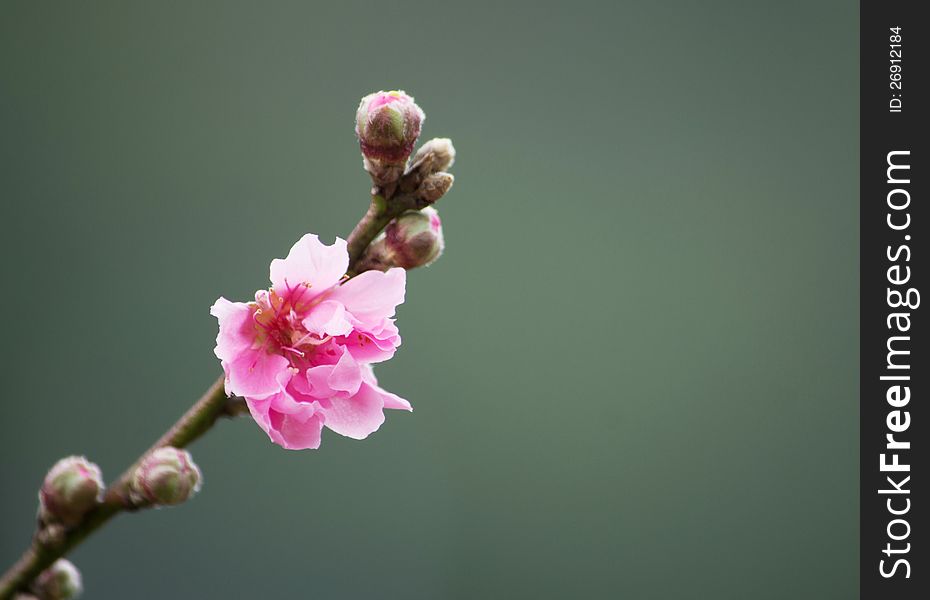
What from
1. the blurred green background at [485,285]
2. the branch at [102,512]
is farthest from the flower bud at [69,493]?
the blurred green background at [485,285]

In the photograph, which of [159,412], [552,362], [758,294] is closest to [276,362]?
[159,412]

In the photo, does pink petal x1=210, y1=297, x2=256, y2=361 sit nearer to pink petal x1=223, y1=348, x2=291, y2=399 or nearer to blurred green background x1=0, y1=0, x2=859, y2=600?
pink petal x1=223, y1=348, x2=291, y2=399

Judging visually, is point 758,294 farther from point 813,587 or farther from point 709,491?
point 813,587

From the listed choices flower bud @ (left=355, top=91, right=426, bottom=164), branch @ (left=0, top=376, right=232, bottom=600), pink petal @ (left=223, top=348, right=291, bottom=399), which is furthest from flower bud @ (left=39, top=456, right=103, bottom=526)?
flower bud @ (left=355, top=91, right=426, bottom=164)

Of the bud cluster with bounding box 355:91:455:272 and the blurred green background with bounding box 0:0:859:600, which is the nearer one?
the bud cluster with bounding box 355:91:455:272

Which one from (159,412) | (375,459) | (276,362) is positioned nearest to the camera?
(276,362)

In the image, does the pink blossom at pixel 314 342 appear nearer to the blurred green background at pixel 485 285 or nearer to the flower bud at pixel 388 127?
the flower bud at pixel 388 127
